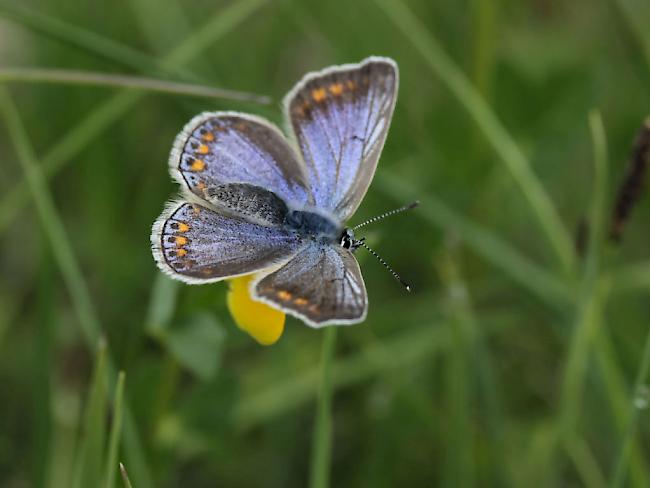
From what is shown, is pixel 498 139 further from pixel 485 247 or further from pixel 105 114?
pixel 105 114

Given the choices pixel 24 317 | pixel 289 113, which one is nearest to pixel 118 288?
pixel 24 317

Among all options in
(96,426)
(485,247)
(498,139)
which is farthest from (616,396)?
(96,426)

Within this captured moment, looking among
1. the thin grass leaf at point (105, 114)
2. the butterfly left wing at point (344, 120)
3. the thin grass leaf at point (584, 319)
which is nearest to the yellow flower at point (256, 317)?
the butterfly left wing at point (344, 120)

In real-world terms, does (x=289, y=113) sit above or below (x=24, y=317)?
below

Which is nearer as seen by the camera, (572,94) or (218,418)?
(218,418)

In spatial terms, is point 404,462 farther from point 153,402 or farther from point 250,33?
point 250,33

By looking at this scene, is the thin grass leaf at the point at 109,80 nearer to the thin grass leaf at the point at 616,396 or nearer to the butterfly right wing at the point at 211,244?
the butterfly right wing at the point at 211,244

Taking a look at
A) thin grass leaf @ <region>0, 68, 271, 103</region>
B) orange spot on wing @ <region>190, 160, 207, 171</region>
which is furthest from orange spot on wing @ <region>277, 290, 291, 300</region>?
thin grass leaf @ <region>0, 68, 271, 103</region>
